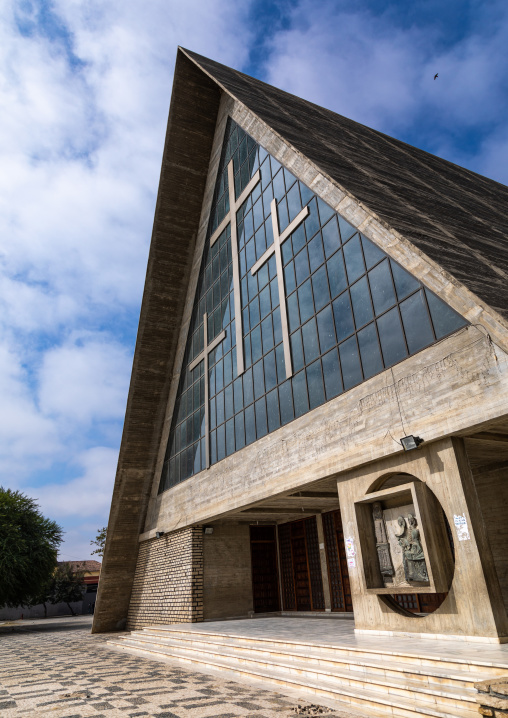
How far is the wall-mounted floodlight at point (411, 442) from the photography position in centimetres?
747

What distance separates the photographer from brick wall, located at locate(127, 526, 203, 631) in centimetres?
1456

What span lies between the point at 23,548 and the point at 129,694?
2163 cm

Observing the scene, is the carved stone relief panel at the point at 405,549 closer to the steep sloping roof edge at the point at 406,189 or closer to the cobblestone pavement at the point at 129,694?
the cobblestone pavement at the point at 129,694

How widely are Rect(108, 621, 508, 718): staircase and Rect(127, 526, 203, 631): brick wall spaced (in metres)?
4.59

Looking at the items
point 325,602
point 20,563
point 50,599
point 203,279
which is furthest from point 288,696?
point 50,599

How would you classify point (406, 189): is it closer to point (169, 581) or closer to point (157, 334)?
point (157, 334)

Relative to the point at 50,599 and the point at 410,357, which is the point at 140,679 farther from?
the point at 50,599

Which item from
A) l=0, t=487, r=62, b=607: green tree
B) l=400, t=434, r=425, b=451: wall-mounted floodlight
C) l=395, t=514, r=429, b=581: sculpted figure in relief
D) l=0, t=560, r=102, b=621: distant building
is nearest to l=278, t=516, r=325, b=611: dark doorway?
l=395, t=514, r=429, b=581: sculpted figure in relief

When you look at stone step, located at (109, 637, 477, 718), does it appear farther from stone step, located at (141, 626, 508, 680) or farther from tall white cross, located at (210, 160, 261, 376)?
tall white cross, located at (210, 160, 261, 376)

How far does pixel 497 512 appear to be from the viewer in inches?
370

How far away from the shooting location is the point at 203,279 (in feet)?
59.9

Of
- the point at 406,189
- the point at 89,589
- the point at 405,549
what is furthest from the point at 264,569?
the point at 89,589

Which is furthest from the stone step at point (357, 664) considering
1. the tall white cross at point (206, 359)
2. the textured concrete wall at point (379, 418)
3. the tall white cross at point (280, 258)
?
the tall white cross at point (206, 359)

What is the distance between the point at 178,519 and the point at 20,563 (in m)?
13.2
